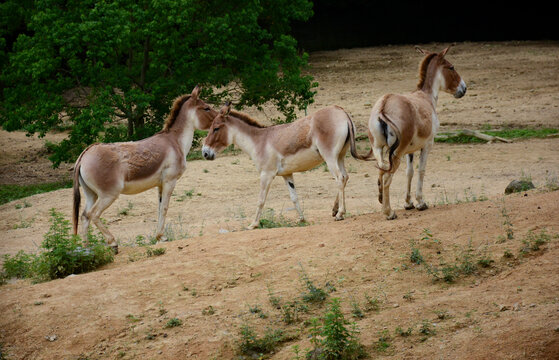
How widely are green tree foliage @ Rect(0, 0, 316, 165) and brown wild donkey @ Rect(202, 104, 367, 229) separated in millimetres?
5316

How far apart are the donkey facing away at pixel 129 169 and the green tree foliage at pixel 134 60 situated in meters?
5.33

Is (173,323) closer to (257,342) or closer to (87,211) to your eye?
(257,342)

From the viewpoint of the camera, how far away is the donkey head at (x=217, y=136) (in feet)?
33.1

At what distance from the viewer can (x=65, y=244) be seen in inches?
302

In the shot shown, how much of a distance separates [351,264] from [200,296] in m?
1.51

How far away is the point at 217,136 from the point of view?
10141 mm

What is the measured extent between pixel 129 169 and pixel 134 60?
908cm

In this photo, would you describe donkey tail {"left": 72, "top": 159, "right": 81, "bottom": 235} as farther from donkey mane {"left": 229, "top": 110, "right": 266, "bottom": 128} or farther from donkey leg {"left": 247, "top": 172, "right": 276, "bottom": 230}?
donkey mane {"left": 229, "top": 110, "right": 266, "bottom": 128}

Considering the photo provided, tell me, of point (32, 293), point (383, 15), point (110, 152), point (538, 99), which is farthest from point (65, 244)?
point (383, 15)

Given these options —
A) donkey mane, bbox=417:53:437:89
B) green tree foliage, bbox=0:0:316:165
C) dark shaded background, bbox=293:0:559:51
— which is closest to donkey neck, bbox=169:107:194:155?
donkey mane, bbox=417:53:437:89

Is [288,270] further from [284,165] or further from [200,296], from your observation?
[284,165]

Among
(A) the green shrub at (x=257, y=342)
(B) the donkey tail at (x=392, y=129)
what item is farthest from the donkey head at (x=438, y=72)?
(A) the green shrub at (x=257, y=342)

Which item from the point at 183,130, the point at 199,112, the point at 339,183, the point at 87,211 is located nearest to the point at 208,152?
the point at 183,130

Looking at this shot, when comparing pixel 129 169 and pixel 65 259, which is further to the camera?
pixel 129 169
